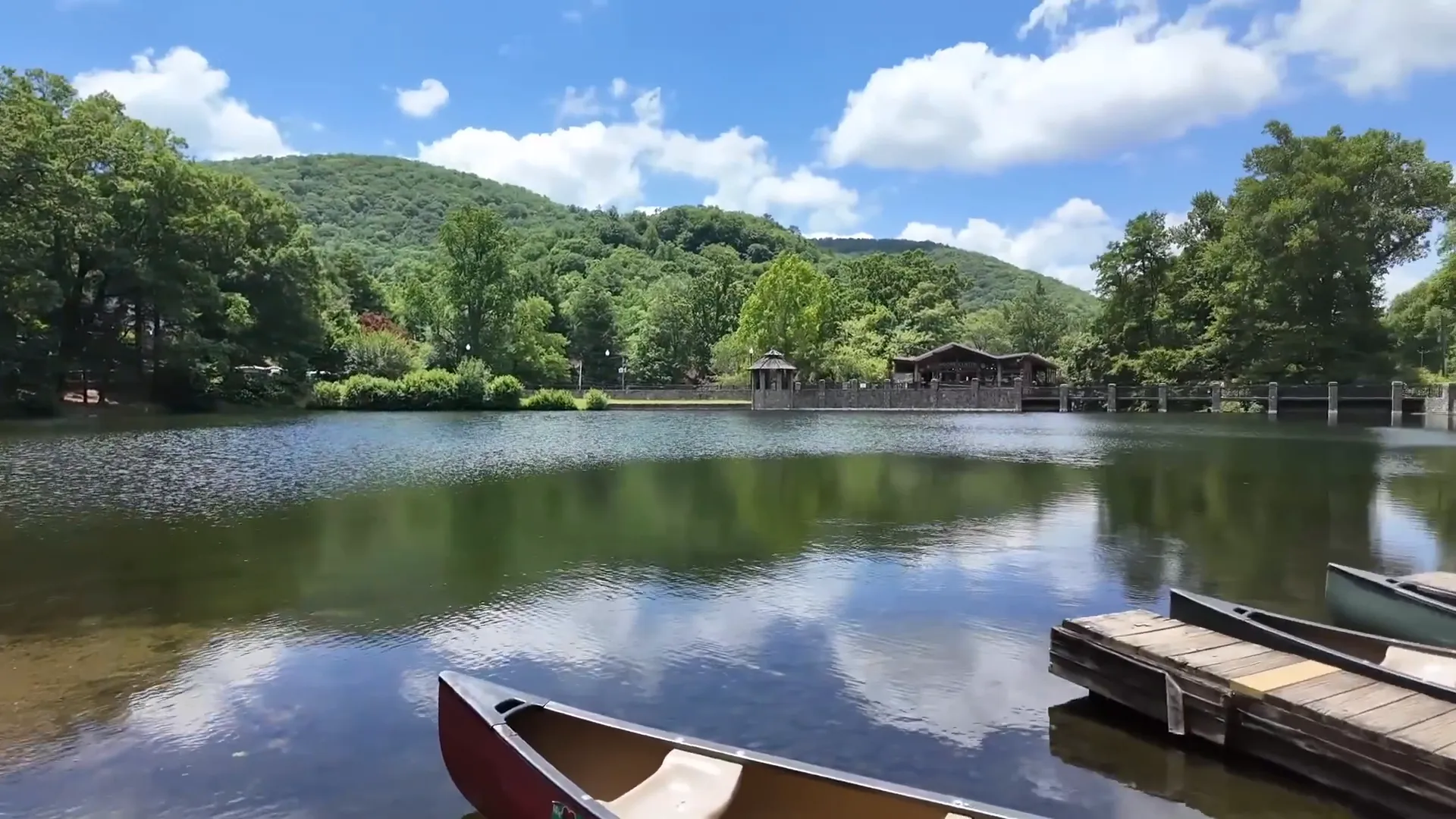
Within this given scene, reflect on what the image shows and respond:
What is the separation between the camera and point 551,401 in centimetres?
6019

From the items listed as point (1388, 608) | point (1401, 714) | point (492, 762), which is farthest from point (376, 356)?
point (1401, 714)

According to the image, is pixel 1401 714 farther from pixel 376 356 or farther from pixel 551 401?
pixel 376 356

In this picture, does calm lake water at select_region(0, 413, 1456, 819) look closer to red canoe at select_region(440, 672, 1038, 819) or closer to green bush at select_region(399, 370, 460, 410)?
red canoe at select_region(440, 672, 1038, 819)

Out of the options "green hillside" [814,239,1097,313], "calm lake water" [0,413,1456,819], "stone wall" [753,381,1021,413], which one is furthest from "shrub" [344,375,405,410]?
"green hillside" [814,239,1097,313]

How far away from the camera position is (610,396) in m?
67.2

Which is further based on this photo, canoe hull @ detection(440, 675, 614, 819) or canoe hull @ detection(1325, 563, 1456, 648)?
canoe hull @ detection(1325, 563, 1456, 648)

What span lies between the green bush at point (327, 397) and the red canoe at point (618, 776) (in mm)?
56011

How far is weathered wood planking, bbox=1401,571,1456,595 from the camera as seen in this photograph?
27.5ft

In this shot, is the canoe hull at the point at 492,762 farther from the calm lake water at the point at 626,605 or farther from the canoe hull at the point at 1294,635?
the canoe hull at the point at 1294,635

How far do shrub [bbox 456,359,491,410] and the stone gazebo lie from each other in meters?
18.1

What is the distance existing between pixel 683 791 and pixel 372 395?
2227 inches

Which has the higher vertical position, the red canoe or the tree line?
the tree line

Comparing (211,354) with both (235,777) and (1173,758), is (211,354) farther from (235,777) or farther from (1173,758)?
(1173,758)

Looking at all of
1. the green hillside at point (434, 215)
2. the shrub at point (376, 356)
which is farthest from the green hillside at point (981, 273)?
the shrub at point (376, 356)
